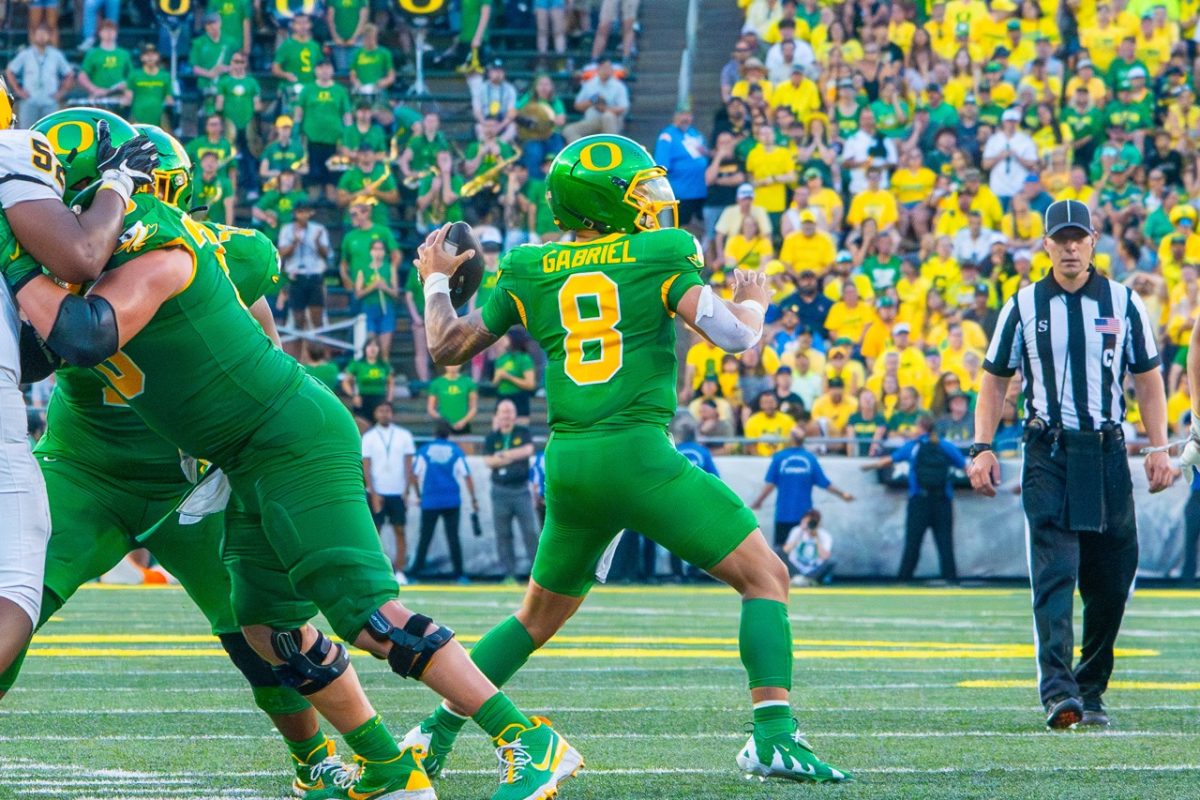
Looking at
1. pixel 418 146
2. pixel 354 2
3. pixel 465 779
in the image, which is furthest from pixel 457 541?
pixel 465 779

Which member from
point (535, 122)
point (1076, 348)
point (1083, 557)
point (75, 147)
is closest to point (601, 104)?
point (535, 122)

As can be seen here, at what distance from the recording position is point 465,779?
5.28 m

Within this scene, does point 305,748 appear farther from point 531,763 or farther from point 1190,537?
point 1190,537

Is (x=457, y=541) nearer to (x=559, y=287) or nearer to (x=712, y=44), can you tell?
(x=712, y=44)

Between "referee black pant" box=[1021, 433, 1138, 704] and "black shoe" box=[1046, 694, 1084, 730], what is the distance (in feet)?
0.62

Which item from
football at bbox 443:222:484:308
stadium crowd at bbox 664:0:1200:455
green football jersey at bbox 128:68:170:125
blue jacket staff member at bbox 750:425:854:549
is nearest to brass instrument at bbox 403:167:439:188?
stadium crowd at bbox 664:0:1200:455

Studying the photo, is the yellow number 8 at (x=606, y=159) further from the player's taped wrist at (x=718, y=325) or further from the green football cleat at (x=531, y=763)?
the green football cleat at (x=531, y=763)

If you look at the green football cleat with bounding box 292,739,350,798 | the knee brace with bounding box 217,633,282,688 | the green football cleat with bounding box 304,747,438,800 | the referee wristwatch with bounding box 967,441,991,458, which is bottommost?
the green football cleat with bounding box 292,739,350,798

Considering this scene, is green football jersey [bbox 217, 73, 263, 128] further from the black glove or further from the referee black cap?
the black glove

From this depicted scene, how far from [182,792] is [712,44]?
17088 millimetres

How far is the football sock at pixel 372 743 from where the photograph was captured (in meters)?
4.72

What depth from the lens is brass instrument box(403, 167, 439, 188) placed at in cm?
1833

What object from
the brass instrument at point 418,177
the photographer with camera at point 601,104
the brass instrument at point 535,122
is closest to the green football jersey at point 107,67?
the brass instrument at point 418,177

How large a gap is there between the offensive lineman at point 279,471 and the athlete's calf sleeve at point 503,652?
706 mm
